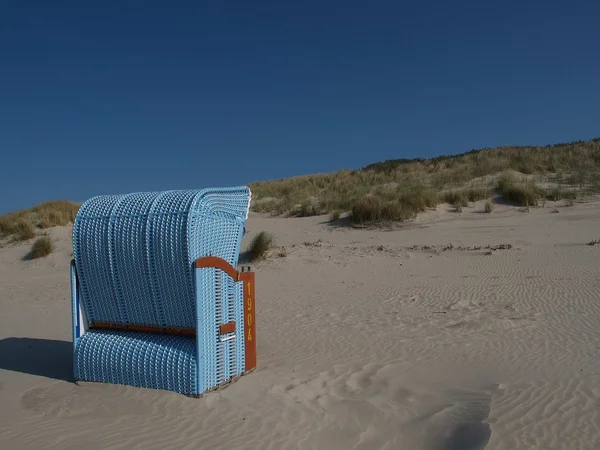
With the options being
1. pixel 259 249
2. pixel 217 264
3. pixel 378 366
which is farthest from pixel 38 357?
pixel 259 249

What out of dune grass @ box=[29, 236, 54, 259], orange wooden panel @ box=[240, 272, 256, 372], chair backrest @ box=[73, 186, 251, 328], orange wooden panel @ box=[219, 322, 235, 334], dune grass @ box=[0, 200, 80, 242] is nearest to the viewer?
chair backrest @ box=[73, 186, 251, 328]

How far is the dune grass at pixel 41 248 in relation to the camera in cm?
1875

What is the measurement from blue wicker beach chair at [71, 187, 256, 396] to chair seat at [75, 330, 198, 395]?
0.03 feet

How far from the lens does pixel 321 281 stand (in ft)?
41.7

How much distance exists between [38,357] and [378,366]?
4663 millimetres

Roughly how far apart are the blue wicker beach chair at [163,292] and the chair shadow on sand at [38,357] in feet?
3.01

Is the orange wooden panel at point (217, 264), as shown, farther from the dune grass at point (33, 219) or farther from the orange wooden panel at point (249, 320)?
the dune grass at point (33, 219)

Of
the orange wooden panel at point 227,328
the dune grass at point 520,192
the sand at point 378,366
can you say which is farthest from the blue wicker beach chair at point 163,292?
the dune grass at point 520,192

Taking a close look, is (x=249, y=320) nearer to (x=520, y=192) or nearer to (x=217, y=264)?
(x=217, y=264)

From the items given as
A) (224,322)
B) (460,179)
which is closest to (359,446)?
(224,322)

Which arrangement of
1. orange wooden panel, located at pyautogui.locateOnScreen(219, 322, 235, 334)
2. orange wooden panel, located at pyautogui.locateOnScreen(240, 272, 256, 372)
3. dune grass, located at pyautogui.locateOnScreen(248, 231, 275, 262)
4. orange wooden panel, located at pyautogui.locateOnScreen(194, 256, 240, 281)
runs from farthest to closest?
1. dune grass, located at pyautogui.locateOnScreen(248, 231, 275, 262)
2. orange wooden panel, located at pyautogui.locateOnScreen(240, 272, 256, 372)
3. orange wooden panel, located at pyautogui.locateOnScreen(219, 322, 235, 334)
4. orange wooden panel, located at pyautogui.locateOnScreen(194, 256, 240, 281)

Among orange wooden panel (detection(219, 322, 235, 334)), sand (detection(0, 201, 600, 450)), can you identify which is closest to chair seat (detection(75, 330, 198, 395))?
sand (detection(0, 201, 600, 450))

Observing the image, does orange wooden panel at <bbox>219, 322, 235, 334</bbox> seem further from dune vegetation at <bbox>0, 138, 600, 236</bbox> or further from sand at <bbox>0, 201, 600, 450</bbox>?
dune vegetation at <bbox>0, 138, 600, 236</bbox>

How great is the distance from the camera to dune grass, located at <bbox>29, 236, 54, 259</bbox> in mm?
18750
